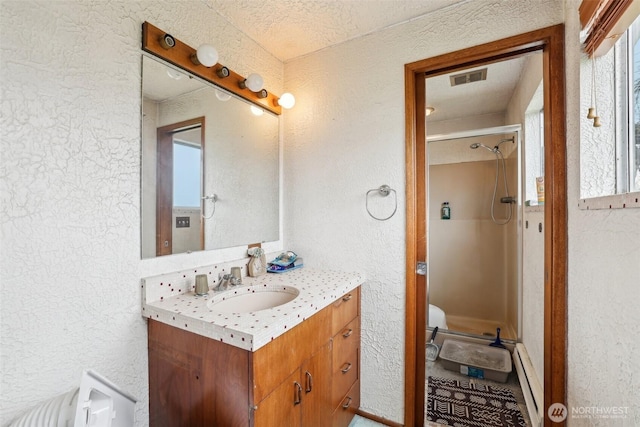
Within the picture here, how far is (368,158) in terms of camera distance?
64.5 inches

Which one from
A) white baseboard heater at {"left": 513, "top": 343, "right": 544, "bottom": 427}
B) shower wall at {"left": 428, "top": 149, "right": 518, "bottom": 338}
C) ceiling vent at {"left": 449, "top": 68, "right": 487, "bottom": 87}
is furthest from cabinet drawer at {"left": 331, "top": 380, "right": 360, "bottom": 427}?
ceiling vent at {"left": 449, "top": 68, "right": 487, "bottom": 87}

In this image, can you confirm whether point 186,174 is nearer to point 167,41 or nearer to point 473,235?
point 167,41

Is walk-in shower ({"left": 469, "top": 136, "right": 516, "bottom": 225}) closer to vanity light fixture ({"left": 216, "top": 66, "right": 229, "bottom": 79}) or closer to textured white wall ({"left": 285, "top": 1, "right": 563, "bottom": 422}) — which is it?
textured white wall ({"left": 285, "top": 1, "right": 563, "bottom": 422})

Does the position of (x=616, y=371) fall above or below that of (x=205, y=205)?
below

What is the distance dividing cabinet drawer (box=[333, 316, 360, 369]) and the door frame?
29 cm

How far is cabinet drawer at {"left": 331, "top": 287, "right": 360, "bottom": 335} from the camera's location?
1359mm

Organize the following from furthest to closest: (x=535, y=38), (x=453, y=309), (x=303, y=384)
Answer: (x=453, y=309)
(x=535, y=38)
(x=303, y=384)

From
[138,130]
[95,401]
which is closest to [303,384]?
[95,401]

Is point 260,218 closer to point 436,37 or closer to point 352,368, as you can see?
point 352,368

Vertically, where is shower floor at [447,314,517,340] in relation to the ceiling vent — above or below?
below

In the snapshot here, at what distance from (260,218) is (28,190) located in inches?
42.0

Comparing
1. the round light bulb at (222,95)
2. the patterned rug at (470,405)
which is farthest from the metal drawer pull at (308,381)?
the round light bulb at (222,95)

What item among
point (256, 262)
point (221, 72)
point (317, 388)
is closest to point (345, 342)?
point (317, 388)

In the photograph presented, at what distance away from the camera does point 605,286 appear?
847 millimetres
